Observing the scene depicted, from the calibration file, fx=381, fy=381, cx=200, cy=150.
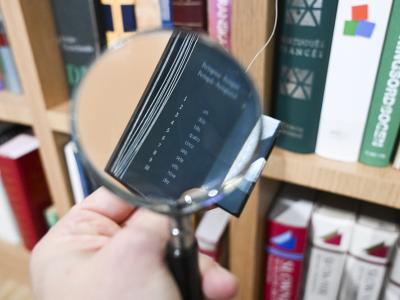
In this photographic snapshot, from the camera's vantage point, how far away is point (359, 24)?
0.43 meters

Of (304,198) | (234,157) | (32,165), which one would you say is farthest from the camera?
(32,165)

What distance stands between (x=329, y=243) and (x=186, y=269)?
325 millimetres

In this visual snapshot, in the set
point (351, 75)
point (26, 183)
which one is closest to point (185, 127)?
point (351, 75)

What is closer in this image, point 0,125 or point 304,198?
point 304,198

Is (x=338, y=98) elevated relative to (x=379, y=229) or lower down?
elevated

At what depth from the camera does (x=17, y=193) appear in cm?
83

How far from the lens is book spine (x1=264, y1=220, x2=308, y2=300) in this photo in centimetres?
59

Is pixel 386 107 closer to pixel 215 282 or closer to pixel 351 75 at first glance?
pixel 351 75

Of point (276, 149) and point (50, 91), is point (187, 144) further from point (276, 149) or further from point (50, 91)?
point (50, 91)

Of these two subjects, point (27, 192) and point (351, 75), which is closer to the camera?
point (351, 75)

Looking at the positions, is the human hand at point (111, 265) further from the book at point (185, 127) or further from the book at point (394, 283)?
the book at point (394, 283)

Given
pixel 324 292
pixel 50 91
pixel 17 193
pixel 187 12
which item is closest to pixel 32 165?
pixel 17 193

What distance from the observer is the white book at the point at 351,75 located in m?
0.43

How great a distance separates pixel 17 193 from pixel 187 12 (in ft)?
1.87
